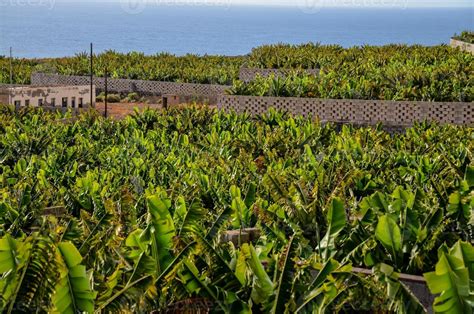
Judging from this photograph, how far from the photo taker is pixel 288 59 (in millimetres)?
52375

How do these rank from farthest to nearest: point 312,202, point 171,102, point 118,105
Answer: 1. point 118,105
2. point 171,102
3. point 312,202

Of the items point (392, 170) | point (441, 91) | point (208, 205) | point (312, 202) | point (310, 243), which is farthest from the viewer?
point (441, 91)

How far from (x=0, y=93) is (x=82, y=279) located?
112 ft

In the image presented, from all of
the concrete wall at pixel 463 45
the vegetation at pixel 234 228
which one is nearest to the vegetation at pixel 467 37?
the concrete wall at pixel 463 45

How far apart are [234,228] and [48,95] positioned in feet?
101

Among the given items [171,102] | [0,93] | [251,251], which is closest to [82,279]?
[251,251]

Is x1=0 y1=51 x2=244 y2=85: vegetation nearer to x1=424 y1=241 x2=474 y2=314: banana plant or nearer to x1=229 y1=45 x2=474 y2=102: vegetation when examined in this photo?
x1=229 y1=45 x2=474 y2=102: vegetation

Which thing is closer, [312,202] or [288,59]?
[312,202]

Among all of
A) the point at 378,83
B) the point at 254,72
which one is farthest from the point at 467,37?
the point at 378,83

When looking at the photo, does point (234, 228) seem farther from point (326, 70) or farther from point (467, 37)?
point (467, 37)

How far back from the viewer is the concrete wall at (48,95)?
41188mm

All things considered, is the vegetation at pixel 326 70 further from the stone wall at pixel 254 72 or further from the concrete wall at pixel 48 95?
the concrete wall at pixel 48 95

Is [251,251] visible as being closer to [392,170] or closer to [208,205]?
[208,205]

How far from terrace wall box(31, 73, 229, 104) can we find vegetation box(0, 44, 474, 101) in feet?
4.54
